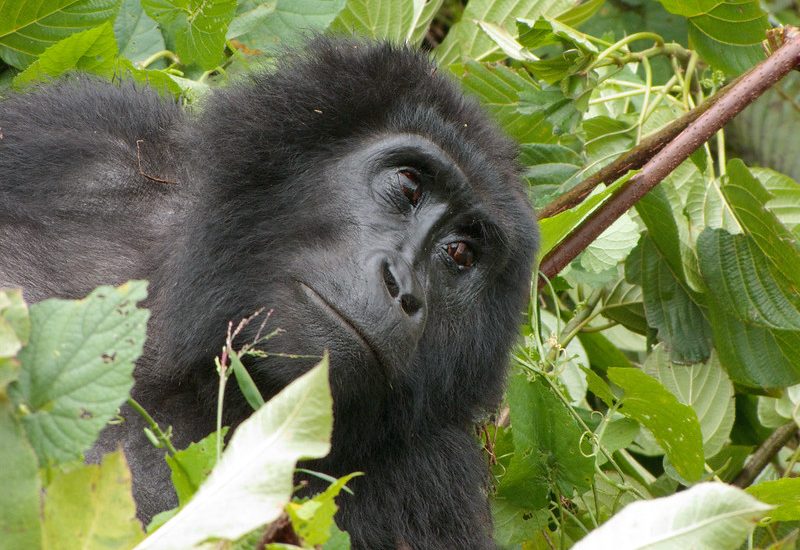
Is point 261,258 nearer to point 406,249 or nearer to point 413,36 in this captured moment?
point 406,249

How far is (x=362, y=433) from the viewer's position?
271 centimetres

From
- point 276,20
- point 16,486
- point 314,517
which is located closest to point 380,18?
point 276,20

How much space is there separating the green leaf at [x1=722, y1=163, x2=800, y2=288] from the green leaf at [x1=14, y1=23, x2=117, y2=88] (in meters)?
2.21

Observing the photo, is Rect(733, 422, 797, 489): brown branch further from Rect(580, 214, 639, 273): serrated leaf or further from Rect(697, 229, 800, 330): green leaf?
Rect(580, 214, 639, 273): serrated leaf

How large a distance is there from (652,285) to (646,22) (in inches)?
83.0

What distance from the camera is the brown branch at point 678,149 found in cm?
340

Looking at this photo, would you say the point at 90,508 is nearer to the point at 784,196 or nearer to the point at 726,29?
the point at 726,29

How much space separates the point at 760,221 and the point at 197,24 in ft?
6.81

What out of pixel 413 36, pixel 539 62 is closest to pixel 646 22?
pixel 413 36

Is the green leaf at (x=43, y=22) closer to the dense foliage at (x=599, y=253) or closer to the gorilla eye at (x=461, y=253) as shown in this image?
the dense foliage at (x=599, y=253)

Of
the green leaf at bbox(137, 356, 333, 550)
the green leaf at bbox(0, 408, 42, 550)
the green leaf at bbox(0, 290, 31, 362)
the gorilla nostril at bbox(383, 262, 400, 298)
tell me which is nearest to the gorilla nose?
the gorilla nostril at bbox(383, 262, 400, 298)

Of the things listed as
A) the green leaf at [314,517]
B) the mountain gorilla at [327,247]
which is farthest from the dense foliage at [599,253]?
the green leaf at [314,517]

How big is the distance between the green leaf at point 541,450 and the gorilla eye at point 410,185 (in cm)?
69

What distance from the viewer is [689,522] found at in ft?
5.84
